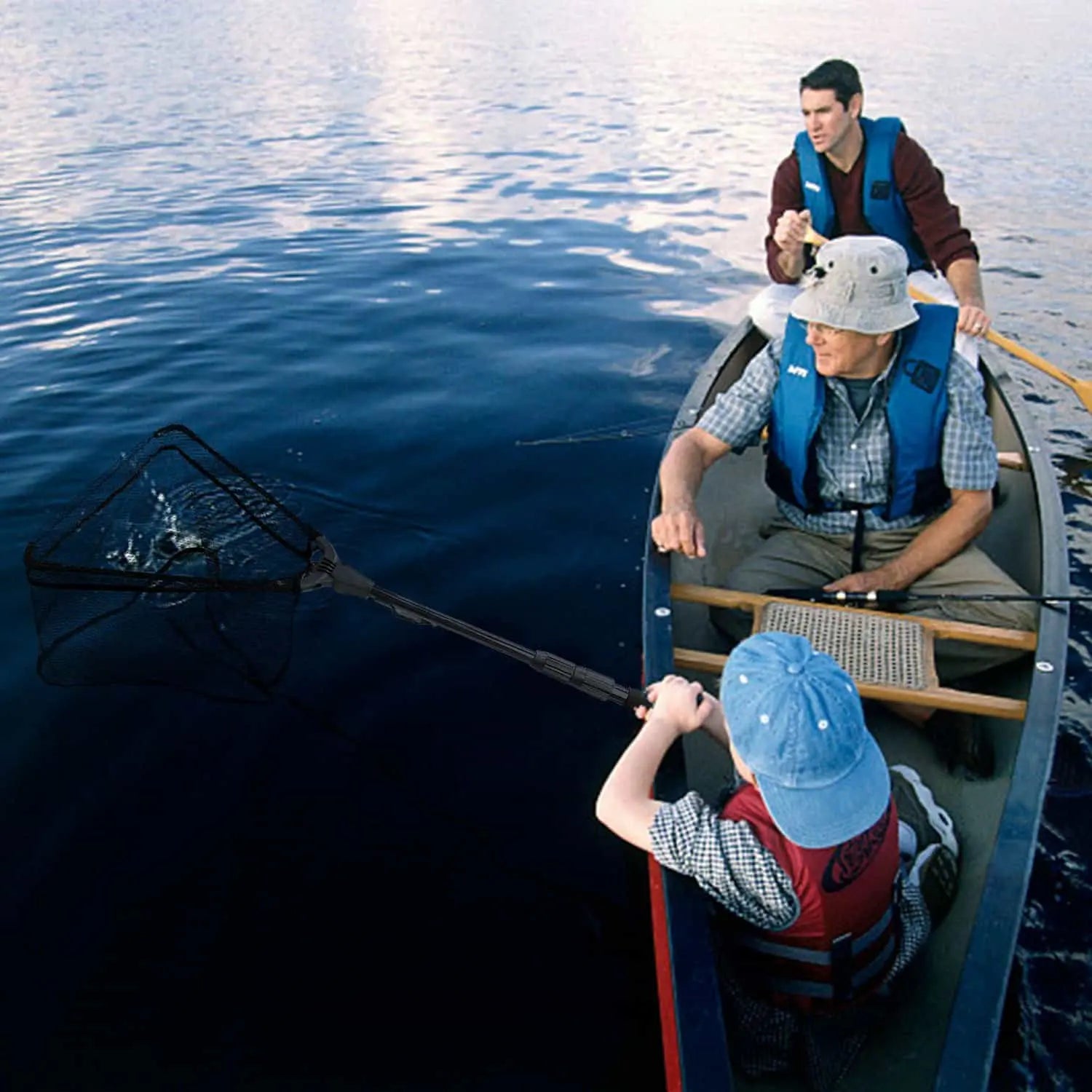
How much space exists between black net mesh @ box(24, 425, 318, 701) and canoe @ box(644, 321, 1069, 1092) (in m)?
2.01

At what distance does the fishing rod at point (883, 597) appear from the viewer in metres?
4.28

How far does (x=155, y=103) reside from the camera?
26.7 meters

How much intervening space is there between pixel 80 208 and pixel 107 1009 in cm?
1604

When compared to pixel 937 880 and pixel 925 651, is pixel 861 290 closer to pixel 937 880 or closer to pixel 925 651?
pixel 925 651

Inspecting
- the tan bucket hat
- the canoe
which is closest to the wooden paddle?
the canoe

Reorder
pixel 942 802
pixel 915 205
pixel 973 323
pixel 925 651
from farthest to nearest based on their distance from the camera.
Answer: pixel 915 205 < pixel 973 323 < pixel 925 651 < pixel 942 802

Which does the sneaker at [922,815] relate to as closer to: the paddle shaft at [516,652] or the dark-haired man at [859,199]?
the paddle shaft at [516,652]

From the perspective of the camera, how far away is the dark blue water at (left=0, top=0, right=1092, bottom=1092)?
365 centimetres

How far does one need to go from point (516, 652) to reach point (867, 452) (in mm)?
2020

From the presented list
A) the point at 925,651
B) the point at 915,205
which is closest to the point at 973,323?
the point at 915,205

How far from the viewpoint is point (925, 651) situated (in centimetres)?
409

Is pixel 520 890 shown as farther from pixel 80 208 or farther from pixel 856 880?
pixel 80 208

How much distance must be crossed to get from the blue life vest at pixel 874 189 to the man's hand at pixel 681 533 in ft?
12.8

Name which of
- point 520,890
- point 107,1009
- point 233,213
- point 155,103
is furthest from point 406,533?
point 155,103
